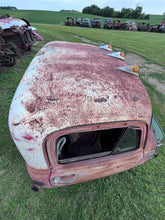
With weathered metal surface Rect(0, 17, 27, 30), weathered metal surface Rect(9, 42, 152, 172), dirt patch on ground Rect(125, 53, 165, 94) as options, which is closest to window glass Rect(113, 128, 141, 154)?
weathered metal surface Rect(9, 42, 152, 172)

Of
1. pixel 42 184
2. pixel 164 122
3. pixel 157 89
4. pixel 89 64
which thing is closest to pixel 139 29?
pixel 157 89

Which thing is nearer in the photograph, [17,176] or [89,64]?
[89,64]

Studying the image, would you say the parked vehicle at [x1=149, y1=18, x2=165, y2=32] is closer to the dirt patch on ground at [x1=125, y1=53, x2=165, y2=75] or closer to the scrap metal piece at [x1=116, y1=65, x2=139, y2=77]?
the dirt patch on ground at [x1=125, y1=53, x2=165, y2=75]

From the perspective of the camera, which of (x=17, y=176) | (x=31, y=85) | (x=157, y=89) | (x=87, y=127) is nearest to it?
(x=87, y=127)

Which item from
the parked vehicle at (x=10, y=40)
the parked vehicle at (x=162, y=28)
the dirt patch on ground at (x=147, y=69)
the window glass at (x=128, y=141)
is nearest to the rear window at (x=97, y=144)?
the window glass at (x=128, y=141)

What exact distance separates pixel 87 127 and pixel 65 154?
785mm

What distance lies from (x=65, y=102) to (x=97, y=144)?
1093mm

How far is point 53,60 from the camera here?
1892 millimetres

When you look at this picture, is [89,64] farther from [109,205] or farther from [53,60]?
[109,205]

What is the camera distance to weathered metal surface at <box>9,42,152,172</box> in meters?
1.16

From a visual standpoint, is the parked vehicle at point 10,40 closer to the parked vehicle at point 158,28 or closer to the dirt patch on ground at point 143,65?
the dirt patch on ground at point 143,65

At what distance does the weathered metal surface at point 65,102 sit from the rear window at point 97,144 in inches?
9.3

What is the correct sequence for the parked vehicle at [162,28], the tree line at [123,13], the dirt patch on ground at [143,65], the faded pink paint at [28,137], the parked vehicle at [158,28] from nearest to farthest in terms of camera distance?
the faded pink paint at [28,137]
the dirt patch on ground at [143,65]
the parked vehicle at [162,28]
the parked vehicle at [158,28]
the tree line at [123,13]

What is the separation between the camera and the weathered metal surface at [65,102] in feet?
3.79
